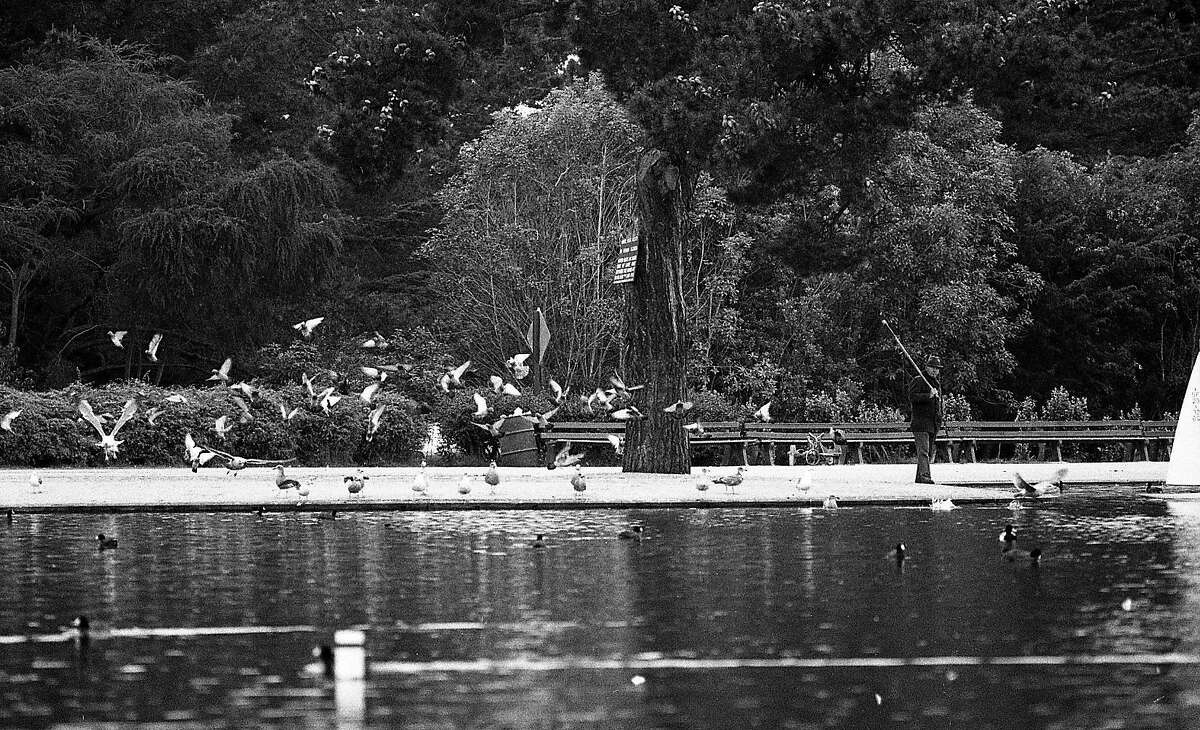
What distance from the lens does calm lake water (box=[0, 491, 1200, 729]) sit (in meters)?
7.71

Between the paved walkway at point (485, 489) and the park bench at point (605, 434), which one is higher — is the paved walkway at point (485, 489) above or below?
below

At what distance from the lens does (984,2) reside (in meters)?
27.1

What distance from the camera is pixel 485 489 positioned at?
2439 centimetres

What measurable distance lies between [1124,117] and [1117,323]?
13630mm

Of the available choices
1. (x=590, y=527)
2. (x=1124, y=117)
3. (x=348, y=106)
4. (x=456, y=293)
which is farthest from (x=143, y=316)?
(x=1124, y=117)

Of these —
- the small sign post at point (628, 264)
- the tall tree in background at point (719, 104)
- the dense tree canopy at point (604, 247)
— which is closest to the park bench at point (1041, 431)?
the dense tree canopy at point (604, 247)

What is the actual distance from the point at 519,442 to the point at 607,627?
22.7 metres

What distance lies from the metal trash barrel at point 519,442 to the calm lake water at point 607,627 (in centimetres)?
1443

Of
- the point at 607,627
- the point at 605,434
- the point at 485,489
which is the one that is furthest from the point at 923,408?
the point at 607,627

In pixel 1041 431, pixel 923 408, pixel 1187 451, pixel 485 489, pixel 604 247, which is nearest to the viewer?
pixel 485 489

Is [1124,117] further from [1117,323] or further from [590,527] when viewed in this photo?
[590,527]

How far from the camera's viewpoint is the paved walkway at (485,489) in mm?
22078

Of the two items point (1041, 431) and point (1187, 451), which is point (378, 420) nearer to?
point (1187, 451)

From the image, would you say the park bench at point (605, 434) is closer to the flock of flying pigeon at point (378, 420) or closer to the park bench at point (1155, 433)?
the flock of flying pigeon at point (378, 420)
